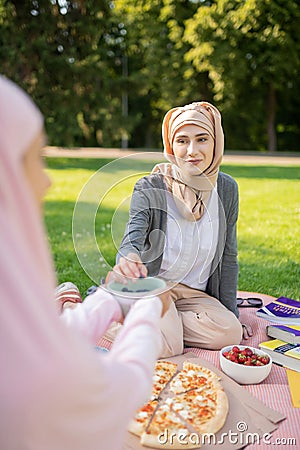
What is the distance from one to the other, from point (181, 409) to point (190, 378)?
0.29m

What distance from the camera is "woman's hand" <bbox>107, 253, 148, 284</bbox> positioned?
1.80m

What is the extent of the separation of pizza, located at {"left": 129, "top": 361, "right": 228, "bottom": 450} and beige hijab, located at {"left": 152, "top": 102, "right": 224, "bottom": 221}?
79cm

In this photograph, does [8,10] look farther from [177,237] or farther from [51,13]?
[177,237]

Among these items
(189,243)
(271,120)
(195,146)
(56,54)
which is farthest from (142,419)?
(271,120)

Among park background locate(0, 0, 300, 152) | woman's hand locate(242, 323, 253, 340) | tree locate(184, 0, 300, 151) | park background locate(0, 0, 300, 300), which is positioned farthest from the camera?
tree locate(184, 0, 300, 151)

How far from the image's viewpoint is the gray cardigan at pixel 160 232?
97.0 inches

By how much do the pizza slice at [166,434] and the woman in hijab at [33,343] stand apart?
0.95m

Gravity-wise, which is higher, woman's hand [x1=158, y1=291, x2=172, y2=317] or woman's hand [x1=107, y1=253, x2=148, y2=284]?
woman's hand [x1=107, y1=253, x2=148, y2=284]

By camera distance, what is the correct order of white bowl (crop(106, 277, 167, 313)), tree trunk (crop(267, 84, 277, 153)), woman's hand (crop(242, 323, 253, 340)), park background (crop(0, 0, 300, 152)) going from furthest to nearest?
tree trunk (crop(267, 84, 277, 153))
park background (crop(0, 0, 300, 152))
woman's hand (crop(242, 323, 253, 340))
white bowl (crop(106, 277, 167, 313))

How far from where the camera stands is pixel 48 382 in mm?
975

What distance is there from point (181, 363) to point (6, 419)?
1839 millimetres

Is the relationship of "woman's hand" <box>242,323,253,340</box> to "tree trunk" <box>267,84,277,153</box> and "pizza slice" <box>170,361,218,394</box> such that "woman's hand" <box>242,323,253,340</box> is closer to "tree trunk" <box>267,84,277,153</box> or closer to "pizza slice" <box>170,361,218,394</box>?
"pizza slice" <box>170,361,218,394</box>

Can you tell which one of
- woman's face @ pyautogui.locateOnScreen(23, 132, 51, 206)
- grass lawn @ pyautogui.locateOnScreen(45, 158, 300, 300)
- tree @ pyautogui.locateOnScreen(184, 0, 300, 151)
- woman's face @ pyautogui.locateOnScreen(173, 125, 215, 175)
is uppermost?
tree @ pyautogui.locateOnScreen(184, 0, 300, 151)

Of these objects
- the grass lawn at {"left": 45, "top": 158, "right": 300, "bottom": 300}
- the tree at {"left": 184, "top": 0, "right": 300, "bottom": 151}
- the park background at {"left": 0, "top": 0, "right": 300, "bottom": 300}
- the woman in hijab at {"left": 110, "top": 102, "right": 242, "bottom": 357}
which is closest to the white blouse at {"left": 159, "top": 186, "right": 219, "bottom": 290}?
the woman in hijab at {"left": 110, "top": 102, "right": 242, "bottom": 357}
